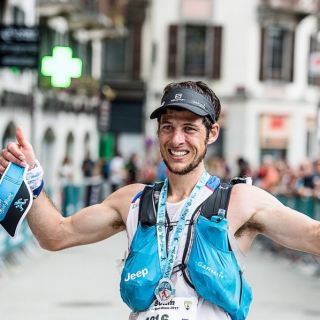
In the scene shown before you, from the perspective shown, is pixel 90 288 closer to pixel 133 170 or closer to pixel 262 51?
pixel 133 170

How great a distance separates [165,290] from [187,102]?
2.31 feet

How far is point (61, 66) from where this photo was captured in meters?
17.8

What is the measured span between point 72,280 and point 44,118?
1690cm

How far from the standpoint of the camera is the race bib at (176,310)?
4180 millimetres

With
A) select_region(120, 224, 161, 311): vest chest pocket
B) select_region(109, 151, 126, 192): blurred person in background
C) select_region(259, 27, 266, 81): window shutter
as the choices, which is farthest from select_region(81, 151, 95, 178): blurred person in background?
select_region(120, 224, 161, 311): vest chest pocket

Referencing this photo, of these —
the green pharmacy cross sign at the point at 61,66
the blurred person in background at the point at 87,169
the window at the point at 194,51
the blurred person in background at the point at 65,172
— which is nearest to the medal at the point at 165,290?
the green pharmacy cross sign at the point at 61,66

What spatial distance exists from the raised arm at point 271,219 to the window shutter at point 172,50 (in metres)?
37.8

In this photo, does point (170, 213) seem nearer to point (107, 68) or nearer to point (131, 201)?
point (131, 201)

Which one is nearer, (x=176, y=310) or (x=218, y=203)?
(x=176, y=310)

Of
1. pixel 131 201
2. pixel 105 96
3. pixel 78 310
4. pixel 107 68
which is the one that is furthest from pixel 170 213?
pixel 107 68

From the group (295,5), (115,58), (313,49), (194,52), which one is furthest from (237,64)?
(115,58)

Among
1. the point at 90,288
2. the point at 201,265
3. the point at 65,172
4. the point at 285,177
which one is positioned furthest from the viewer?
the point at 65,172

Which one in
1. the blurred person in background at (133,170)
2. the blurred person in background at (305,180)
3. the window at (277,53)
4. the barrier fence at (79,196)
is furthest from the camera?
the window at (277,53)

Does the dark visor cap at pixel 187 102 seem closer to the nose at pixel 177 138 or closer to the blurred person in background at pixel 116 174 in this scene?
the nose at pixel 177 138
